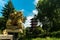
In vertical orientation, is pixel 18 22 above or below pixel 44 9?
below

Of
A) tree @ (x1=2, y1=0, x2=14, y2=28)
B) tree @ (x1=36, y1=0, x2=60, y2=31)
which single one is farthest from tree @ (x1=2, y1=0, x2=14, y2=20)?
tree @ (x1=36, y1=0, x2=60, y2=31)

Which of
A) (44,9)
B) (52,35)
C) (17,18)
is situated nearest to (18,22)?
(17,18)

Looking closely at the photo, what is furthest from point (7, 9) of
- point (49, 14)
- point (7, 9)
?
point (49, 14)

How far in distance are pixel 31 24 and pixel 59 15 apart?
3338mm

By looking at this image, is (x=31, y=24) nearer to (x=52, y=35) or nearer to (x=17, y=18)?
(x=52, y=35)

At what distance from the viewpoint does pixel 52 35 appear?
15766 mm

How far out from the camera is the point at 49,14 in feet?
65.9

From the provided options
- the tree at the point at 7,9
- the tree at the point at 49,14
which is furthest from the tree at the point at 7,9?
the tree at the point at 49,14

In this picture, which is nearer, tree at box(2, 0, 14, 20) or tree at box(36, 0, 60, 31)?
tree at box(36, 0, 60, 31)

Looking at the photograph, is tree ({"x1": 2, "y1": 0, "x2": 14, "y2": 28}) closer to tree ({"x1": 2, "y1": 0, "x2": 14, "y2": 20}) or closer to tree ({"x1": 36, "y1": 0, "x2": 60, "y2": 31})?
tree ({"x1": 2, "y1": 0, "x2": 14, "y2": 20})

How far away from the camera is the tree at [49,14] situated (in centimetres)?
1967

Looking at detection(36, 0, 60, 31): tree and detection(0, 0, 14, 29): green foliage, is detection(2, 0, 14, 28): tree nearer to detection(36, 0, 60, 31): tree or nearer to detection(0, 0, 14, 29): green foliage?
detection(0, 0, 14, 29): green foliage

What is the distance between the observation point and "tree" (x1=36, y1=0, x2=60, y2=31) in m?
19.7

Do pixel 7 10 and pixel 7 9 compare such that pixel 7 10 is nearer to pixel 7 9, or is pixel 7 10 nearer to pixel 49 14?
pixel 7 9
